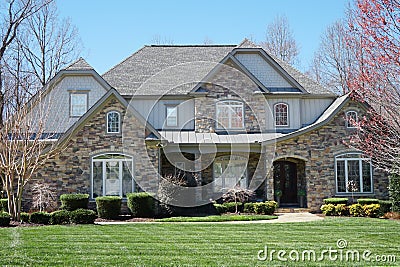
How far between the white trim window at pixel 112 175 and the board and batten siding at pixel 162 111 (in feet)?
12.4

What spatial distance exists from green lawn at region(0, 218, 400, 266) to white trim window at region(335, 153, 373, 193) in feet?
20.2

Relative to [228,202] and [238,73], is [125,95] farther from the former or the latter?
[228,202]

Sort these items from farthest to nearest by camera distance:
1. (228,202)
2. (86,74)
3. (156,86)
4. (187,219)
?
(156,86), (86,74), (228,202), (187,219)

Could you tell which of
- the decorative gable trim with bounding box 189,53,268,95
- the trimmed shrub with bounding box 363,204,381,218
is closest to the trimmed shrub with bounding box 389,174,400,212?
the trimmed shrub with bounding box 363,204,381,218

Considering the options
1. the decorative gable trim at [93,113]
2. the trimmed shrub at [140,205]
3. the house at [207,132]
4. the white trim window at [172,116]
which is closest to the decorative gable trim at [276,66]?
the house at [207,132]

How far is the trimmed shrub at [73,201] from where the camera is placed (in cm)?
1886

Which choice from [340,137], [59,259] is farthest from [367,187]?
[59,259]

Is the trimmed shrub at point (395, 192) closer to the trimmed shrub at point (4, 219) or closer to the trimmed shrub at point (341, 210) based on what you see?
the trimmed shrub at point (341, 210)

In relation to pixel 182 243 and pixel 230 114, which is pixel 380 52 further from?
pixel 230 114

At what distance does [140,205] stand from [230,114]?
23.3ft

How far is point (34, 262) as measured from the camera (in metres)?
8.95

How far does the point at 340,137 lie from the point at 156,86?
960cm

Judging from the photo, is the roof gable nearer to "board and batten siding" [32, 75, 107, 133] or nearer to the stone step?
"board and batten siding" [32, 75, 107, 133]

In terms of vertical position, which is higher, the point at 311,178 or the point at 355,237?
the point at 311,178
